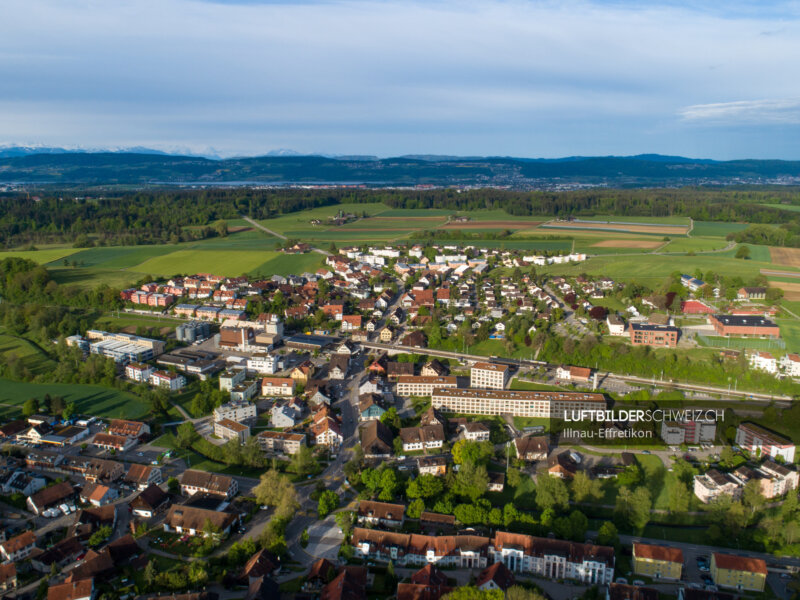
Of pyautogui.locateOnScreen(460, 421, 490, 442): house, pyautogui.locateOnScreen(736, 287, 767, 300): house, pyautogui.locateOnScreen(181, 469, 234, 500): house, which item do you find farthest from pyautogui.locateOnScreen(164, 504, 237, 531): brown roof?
pyautogui.locateOnScreen(736, 287, 767, 300): house

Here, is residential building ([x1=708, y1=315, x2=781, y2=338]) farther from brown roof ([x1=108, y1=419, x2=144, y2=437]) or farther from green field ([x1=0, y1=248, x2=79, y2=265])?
green field ([x1=0, y1=248, x2=79, y2=265])

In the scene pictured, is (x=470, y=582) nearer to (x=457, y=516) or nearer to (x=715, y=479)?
(x=457, y=516)

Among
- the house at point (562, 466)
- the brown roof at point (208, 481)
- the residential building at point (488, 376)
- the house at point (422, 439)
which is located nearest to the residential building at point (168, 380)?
the brown roof at point (208, 481)

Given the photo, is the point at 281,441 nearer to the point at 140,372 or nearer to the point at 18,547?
the point at 18,547

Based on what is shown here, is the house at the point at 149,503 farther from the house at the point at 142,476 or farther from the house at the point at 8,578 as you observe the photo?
the house at the point at 8,578

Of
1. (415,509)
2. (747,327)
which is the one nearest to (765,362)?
(747,327)

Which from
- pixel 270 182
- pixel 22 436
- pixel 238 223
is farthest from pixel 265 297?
pixel 270 182
